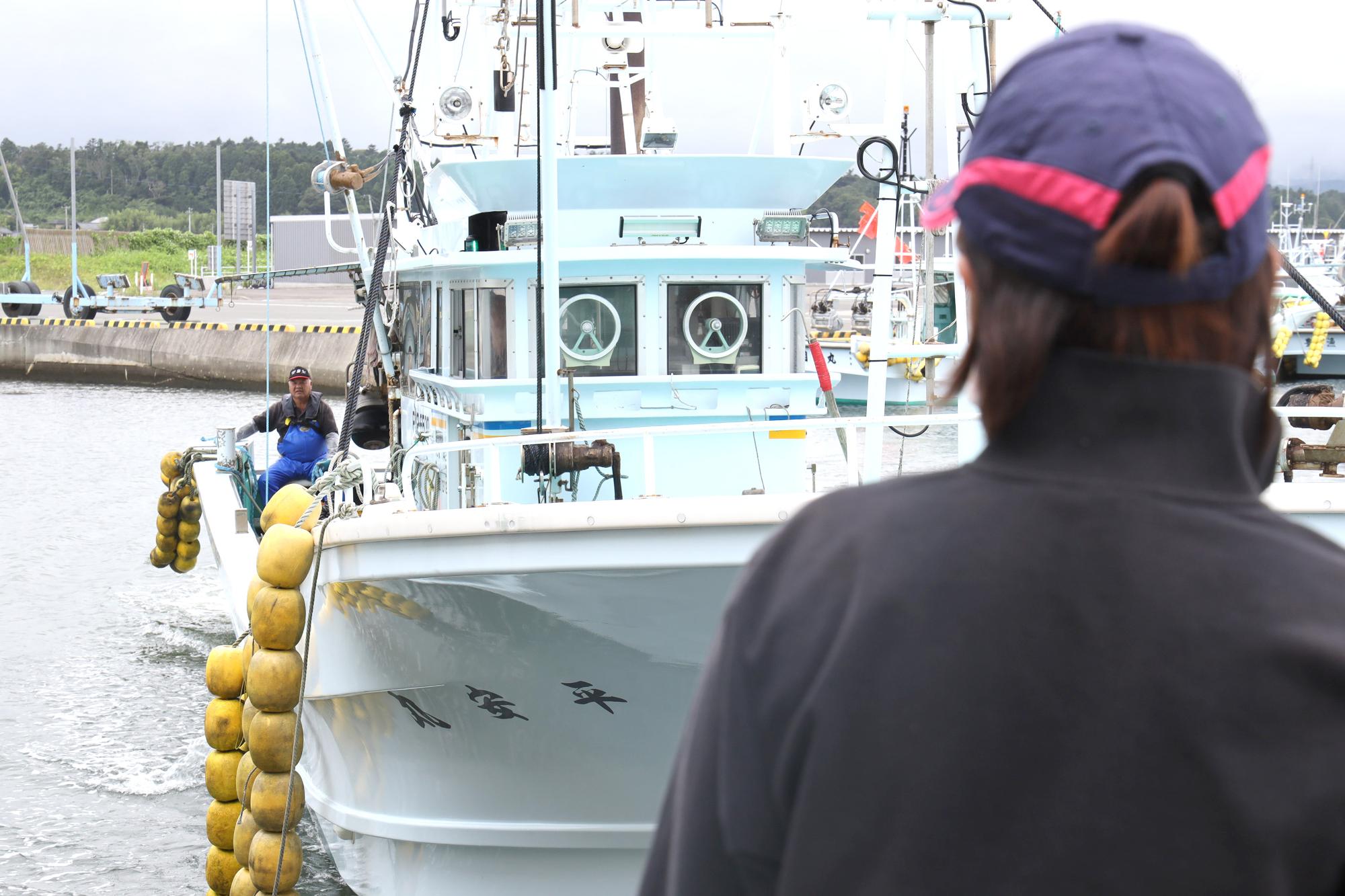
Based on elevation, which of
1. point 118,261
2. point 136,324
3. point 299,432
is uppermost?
point 118,261

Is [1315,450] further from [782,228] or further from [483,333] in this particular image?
[483,333]

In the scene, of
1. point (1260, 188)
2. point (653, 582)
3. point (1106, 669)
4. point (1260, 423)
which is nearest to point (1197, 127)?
point (1260, 188)

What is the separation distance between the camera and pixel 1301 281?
19.2ft

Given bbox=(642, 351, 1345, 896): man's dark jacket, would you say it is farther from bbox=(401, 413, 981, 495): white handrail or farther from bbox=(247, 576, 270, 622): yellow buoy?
bbox=(247, 576, 270, 622): yellow buoy

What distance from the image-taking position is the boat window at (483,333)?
803 cm

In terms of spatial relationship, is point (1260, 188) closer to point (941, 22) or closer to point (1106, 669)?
point (1106, 669)

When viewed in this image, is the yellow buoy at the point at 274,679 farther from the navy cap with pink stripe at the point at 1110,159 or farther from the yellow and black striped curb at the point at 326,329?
the yellow and black striped curb at the point at 326,329

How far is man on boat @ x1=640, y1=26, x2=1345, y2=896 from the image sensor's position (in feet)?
3.71

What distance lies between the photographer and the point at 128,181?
109750 mm

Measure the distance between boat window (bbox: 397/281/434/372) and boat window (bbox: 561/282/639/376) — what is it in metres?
1.17

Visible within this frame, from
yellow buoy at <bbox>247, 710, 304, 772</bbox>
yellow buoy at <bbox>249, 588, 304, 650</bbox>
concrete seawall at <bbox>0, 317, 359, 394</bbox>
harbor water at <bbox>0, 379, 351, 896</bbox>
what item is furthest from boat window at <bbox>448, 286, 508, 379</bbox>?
concrete seawall at <bbox>0, 317, 359, 394</bbox>

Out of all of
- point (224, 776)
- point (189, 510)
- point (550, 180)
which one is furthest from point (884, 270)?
point (189, 510)

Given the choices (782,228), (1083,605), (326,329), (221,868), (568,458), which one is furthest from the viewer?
(326,329)

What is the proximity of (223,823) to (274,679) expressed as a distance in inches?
51.8
